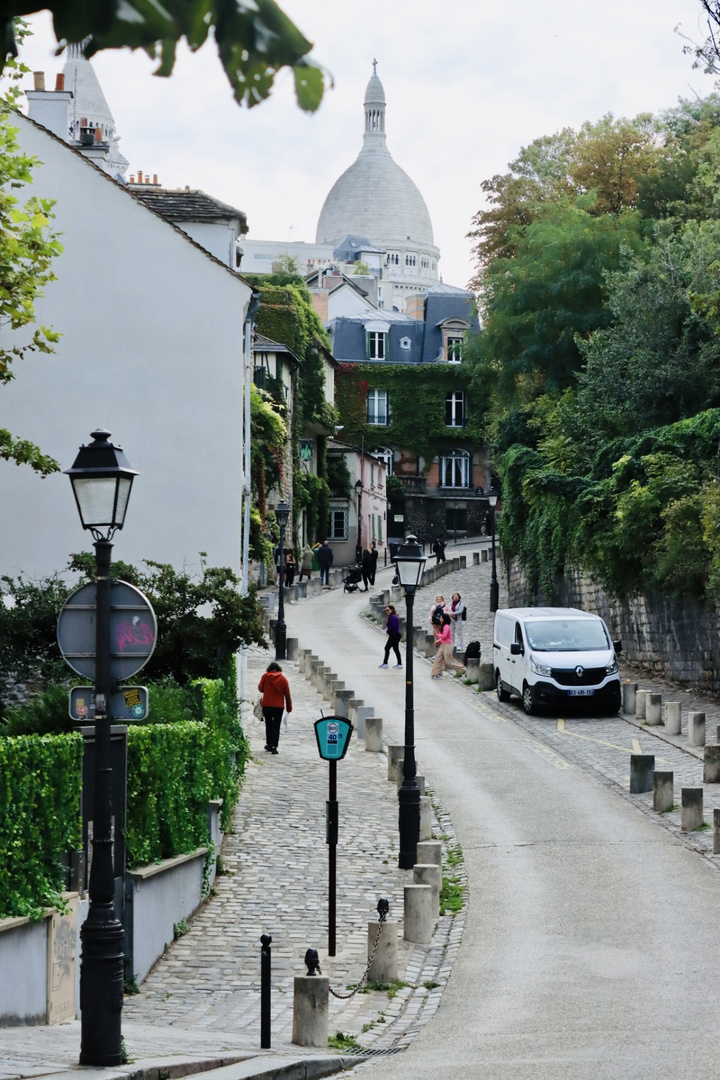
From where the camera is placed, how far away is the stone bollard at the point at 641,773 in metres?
22.2

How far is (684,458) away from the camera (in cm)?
3497

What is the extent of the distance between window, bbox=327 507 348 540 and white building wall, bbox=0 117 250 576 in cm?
4935

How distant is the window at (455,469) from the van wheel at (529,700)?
56.5 metres

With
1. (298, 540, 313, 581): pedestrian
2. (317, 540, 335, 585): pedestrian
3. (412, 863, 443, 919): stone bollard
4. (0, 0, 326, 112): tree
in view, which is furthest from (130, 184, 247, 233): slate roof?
(298, 540, 313, 581): pedestrian

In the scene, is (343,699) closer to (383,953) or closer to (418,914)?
(418,914)

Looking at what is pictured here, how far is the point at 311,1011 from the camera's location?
1104 centimetres

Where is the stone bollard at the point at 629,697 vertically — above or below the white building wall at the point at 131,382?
below

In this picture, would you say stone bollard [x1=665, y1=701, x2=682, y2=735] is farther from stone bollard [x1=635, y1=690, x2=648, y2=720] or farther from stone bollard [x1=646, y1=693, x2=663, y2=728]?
stone bollard [x1=635, y1=690, x2=648, y2=720]

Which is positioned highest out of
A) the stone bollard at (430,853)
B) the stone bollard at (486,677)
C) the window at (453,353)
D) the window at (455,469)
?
the window at (453,353)

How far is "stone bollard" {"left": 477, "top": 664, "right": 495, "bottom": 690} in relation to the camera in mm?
33938

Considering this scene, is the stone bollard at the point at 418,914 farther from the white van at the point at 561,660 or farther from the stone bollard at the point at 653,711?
the white van at the point at 561,660

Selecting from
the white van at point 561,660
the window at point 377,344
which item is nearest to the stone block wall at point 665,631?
the white van at point 561,660

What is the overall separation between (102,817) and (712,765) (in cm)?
1427

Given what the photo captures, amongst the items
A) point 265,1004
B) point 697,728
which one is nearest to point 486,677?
point 697,728
